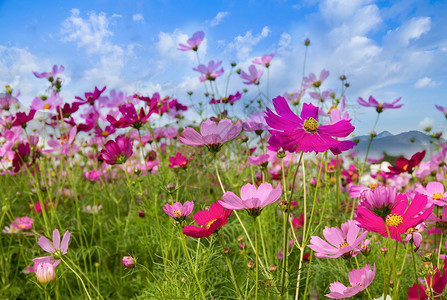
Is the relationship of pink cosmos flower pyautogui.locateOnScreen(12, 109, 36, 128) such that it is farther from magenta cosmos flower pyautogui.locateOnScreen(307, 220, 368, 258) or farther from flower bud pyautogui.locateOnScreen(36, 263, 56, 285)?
magenta cosmos flower pyautogui.locateOnScreen(307, 220, 368, 258)

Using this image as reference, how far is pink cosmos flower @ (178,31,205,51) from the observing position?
168 cm

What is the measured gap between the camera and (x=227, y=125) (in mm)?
581

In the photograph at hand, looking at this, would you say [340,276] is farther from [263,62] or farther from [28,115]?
[28,115]

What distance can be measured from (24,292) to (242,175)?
955 millimetres

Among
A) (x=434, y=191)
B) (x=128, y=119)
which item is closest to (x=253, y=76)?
(x=128, y=119)

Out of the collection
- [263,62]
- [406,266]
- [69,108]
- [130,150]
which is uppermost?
[263,62]

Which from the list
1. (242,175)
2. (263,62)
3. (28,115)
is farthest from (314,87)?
(28,115)

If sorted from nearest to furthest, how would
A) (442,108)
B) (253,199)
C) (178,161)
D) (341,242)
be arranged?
(253,199), (341,242), (178,161), (442,108)

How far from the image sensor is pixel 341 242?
0.59 meters

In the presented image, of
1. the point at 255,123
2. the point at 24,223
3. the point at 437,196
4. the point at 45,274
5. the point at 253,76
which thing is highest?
the point at 253,76

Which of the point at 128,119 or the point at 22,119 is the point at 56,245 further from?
the point at 22,119

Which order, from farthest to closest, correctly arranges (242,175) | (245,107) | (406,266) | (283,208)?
1. (245,107)
2. (242,175)
3. (406,266)
4. (283,208)

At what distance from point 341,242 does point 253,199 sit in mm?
213

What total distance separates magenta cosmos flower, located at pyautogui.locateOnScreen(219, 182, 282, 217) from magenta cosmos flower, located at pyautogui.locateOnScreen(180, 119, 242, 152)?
11 cm
